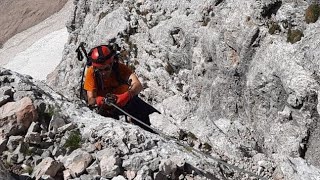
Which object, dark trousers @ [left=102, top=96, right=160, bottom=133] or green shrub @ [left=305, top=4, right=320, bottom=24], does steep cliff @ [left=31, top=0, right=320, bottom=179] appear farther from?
dark trousers @ [left=102, top=96, right=160, bottom=133]

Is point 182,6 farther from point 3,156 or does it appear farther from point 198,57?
point 3,156

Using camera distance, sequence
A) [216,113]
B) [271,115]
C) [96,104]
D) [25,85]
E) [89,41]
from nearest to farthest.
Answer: [25,85] → [96,104] → [271,115] → [216,113] → [89,41]

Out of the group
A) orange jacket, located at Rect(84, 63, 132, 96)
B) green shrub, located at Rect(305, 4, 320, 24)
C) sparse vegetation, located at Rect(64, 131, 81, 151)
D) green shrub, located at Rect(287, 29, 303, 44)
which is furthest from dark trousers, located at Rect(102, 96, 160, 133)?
green shrub, located at Rect(305, 4, 320, 24)

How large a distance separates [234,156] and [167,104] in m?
5.80

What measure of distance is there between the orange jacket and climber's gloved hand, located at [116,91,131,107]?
595mm

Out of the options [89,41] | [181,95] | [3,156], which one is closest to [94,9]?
[89,41]

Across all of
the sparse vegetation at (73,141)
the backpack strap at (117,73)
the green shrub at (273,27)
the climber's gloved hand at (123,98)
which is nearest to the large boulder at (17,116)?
the sparse vegetation at (73,141)

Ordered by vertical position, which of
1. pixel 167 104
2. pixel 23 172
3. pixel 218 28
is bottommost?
pixel 167 104

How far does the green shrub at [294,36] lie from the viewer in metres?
13.8

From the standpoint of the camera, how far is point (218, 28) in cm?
1716

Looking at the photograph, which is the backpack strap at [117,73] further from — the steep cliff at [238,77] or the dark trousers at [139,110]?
the steep cliff at [238,77]

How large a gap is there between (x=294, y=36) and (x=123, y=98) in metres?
6.13

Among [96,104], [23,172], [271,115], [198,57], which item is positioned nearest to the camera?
[23,172]

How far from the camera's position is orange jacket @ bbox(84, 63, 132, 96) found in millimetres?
12850
